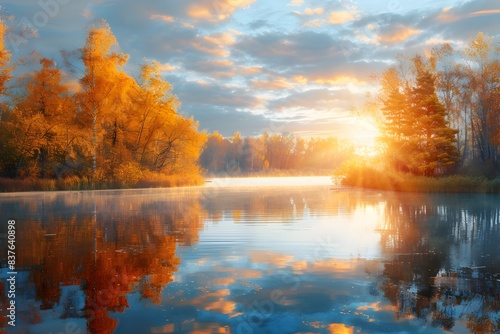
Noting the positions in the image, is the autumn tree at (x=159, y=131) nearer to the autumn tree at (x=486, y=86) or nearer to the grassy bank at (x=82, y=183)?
the grassy bank at (x=82, y=183)

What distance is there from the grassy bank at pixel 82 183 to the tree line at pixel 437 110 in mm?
24437

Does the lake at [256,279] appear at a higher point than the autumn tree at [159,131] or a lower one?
lower

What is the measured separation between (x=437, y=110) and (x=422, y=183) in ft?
24.8

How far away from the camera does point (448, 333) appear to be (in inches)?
207

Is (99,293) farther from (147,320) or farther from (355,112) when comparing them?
(355,112)

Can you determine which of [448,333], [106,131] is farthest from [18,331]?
[106,131]

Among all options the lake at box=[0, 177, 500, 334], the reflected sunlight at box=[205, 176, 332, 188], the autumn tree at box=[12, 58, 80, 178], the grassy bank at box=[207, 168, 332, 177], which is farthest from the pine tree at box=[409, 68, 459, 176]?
the grassy bank at box=[207, 168, 332, 177]

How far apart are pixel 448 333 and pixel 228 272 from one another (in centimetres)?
438

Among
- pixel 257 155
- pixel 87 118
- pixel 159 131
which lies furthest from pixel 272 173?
pixel 87 118

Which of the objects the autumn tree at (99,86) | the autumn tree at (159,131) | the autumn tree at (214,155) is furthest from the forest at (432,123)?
the autumn tree at (214,155)

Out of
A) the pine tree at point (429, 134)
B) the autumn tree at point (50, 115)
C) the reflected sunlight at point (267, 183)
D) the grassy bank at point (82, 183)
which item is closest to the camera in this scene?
the pine tree at point (429, 134)

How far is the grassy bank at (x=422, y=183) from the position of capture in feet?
111

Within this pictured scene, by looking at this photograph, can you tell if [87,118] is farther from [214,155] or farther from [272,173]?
[214,155]

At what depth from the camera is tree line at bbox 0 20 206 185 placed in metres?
40.4
